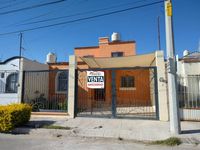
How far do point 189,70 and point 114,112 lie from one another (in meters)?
5.03

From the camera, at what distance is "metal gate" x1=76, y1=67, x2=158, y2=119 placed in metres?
10.6

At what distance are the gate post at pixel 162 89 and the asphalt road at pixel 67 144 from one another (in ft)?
10.5

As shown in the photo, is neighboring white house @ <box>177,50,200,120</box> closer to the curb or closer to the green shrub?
the curb

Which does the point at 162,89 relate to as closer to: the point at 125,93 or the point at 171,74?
the point at 171,74

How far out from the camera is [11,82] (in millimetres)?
13578

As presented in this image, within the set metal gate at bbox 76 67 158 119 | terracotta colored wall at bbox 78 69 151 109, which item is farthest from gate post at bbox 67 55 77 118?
terracotta colored wall at bbox 78 69 151 109

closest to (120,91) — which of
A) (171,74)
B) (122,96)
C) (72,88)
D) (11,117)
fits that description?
(122,96)

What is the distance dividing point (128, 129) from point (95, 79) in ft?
12.2

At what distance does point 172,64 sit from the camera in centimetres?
781

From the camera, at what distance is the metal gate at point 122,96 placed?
10591mm

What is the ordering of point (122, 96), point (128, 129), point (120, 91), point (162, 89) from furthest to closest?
point (120, 91)
point (122, 96)
point (162, 89)
point (128, 129)

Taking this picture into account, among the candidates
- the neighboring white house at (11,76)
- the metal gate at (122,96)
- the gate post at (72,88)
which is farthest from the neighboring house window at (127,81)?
the neighboring white house at (11,76)

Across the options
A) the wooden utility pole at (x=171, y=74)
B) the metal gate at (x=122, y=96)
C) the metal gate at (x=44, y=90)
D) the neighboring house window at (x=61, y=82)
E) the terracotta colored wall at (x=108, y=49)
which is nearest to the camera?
the wooden utility pole at (x=171, y=74)

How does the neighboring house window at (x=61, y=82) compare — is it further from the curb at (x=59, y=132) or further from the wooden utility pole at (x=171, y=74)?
the wooden utility pole at (x=171, y=74)
